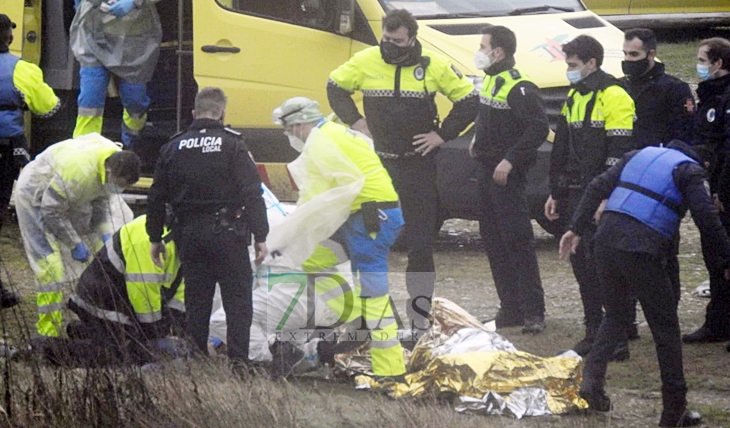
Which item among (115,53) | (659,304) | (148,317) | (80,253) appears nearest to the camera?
(659,304)

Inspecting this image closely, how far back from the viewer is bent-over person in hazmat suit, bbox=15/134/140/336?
7.03 metres

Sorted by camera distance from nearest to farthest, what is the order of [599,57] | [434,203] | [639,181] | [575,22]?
[639,181] → [599,57] → [434,203] → [575,22]

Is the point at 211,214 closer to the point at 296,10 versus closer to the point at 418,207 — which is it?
the point at 418,207

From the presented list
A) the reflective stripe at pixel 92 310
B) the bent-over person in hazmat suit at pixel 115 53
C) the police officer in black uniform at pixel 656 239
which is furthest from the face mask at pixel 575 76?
the bent-over person in hazmat suit at pixel 115 53

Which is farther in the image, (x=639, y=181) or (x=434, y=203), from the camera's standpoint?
(x=434, y=203)

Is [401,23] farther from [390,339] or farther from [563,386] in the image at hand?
[563,386]

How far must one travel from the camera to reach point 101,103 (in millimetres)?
9664

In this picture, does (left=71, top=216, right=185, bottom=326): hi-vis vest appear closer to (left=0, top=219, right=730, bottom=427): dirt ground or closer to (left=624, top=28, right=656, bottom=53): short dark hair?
(left=0, top=219, right=730, bottom=427): dirt ground

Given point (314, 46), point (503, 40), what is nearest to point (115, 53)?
point (314, 46)

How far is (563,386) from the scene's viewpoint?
6.11 m

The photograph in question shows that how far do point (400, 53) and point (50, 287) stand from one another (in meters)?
2.34

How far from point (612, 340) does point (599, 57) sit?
5.84 feet

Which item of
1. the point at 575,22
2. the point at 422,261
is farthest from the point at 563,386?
the point at 575,22

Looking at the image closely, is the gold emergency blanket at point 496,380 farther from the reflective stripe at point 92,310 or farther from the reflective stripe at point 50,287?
the reflective stripe at point 50,287
